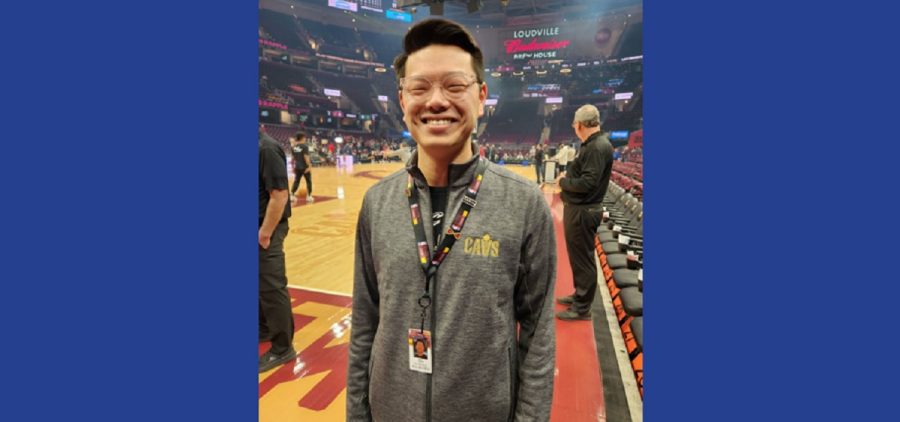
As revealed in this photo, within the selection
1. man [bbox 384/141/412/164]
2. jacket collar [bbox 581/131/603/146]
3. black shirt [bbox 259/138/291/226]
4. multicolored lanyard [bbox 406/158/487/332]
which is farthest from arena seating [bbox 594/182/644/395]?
black shirt [bbox 259/138/291/226]

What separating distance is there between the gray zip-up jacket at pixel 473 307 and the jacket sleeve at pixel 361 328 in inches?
2.2

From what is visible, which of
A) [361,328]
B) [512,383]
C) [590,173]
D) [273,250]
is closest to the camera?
[512,383]

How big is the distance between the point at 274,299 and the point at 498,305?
1977 mm

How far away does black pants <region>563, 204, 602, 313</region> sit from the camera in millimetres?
3072

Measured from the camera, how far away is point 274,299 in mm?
2506

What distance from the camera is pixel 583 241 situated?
3.10 m

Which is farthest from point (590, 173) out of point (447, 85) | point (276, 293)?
point (276, 293)

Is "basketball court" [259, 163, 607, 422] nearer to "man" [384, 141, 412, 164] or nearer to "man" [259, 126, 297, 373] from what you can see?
"man" [259, 126, 297, 373]

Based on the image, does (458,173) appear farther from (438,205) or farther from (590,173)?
(590,173)

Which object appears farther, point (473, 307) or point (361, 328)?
point (361, 328)

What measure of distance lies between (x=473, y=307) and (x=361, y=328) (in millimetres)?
392

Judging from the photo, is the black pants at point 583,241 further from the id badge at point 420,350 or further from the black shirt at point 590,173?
the id badge at point 420,350

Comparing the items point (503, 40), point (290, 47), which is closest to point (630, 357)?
point (503, 40)

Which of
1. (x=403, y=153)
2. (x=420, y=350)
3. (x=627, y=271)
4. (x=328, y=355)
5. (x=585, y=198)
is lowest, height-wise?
(x=328, y=355)
